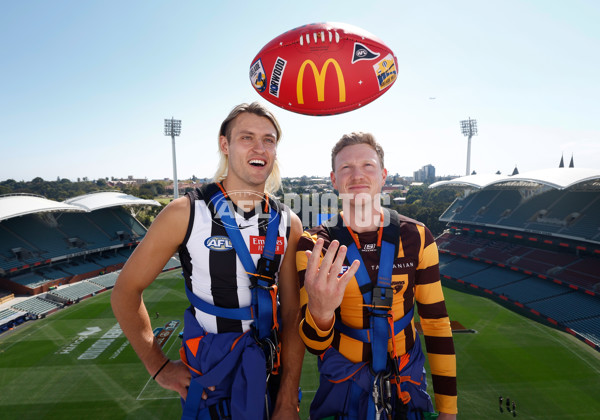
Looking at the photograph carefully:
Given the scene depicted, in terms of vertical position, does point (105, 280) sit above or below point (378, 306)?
below

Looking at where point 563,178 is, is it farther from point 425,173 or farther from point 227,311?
point 425,173

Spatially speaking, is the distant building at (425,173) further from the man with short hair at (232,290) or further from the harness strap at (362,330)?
the man with short hair at (232,290)

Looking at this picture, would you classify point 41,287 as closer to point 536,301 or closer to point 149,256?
point 149,256

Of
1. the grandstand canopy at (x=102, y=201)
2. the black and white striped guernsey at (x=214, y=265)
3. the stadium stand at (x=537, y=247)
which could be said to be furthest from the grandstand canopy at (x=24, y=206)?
the stadium stand at (x=537, y=247)

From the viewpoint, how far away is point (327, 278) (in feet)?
6.25

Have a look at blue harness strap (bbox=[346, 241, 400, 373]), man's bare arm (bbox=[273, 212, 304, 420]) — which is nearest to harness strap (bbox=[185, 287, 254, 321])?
man's bare arm (bbox=[273, 212, 304, 420])

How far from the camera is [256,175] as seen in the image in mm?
2537

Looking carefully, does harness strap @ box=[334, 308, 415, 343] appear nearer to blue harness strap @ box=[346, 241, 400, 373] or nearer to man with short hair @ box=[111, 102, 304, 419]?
blue harness strap @ box=[346, 241, 400, 373]

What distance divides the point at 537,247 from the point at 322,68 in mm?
37775

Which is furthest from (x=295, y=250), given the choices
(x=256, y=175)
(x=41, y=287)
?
(x=41, y=287)

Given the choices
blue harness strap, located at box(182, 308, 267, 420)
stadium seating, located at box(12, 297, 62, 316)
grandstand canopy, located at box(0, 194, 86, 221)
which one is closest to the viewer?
blue harness strap, located at box(182, 308, 267, 420)

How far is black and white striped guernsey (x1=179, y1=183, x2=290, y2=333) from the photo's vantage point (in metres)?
2.38

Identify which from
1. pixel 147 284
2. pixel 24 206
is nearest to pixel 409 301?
pixel 147 284

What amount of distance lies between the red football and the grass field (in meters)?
12.1
